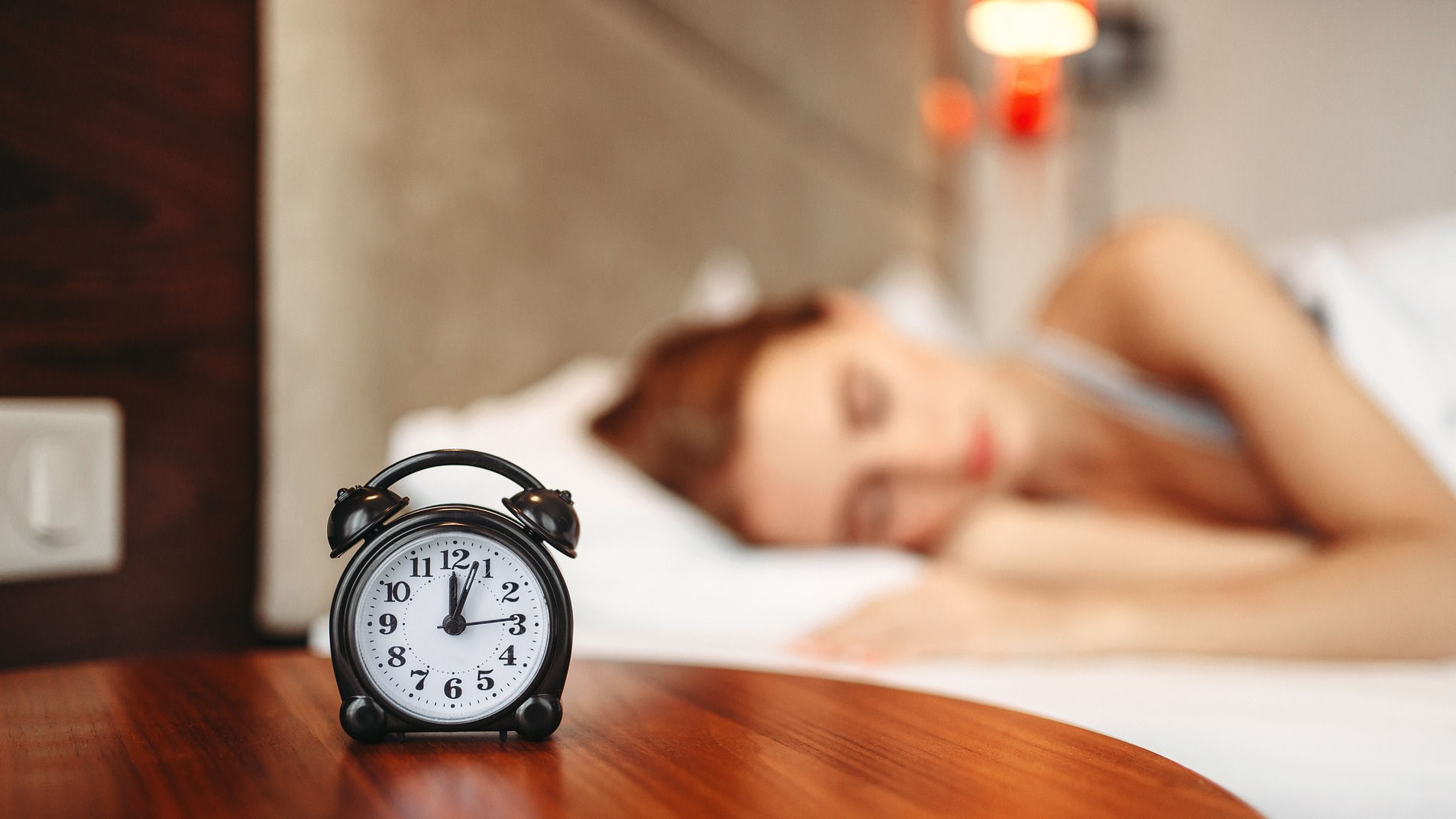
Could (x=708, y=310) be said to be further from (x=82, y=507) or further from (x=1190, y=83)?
(x=1190, y=83)

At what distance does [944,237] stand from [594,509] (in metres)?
1.94

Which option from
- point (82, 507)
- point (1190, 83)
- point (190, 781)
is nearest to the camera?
point (190, 781)

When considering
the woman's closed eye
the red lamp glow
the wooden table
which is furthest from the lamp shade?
the wooden table

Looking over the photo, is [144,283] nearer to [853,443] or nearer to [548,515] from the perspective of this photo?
[548,515]

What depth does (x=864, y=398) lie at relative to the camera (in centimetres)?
115

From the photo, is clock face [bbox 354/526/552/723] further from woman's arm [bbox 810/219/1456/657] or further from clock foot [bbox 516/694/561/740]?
woman's arm [bbox 810/219/1456/657]

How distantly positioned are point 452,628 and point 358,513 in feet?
0.24

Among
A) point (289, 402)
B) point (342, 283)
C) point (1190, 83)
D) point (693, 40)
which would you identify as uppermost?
point (1190, 83)

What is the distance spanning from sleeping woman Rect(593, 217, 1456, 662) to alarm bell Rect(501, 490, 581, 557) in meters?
0.44

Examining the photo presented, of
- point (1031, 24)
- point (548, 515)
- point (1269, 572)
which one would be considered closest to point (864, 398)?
point (1269, 572)

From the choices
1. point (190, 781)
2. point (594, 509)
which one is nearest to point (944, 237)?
point (594, 509)

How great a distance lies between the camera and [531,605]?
0.49 m

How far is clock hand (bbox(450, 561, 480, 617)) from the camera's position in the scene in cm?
47

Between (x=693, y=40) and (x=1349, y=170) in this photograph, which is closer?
(x=693, y=40)
